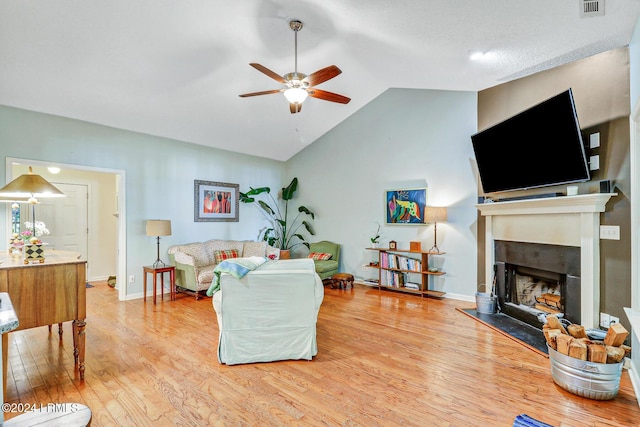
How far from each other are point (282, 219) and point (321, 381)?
515cm

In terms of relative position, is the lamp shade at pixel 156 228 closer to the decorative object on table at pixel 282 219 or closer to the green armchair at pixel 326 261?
the decorative object on table at pixel 282 219

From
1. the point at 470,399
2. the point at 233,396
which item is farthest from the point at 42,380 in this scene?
the point at 470,399

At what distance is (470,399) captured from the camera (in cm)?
220

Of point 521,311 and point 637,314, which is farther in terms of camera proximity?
point 521,311

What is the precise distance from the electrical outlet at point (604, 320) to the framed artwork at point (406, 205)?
266 cm

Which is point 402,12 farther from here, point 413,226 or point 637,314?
point 413,226

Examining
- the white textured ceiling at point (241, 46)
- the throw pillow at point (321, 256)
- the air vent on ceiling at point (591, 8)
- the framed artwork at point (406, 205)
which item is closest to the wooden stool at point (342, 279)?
the throw pillow at point (321, 256)

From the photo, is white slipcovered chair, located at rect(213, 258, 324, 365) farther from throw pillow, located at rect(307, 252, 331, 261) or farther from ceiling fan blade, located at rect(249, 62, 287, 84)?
throw pillow, located at rect(307, 252, 331, 261)

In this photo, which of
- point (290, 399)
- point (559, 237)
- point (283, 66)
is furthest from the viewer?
point (283, 66)

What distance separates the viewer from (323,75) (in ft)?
9.43

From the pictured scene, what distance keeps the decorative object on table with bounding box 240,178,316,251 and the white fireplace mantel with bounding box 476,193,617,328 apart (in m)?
3.88

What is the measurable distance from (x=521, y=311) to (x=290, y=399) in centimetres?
298

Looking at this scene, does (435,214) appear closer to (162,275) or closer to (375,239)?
(375,239)

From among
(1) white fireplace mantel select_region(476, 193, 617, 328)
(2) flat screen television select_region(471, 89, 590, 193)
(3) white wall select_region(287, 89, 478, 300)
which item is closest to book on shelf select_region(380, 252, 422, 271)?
(3) white wall select_region(287, 89, 478, 300)
